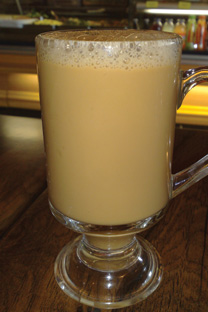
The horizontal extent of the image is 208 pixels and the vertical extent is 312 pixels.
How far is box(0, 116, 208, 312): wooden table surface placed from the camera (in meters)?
0.44

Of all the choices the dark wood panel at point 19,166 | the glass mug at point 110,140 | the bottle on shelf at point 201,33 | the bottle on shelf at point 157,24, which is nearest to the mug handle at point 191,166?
the glass mug at point 110,140

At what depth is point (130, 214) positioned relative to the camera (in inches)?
18.0

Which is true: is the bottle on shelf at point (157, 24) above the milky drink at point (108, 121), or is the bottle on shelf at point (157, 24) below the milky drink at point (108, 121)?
below

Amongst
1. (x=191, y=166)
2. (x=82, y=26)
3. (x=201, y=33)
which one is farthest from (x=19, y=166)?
(x=82, y=26)

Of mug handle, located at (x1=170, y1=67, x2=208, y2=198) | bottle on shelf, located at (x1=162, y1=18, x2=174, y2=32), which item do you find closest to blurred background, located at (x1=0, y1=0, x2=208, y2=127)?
bottle on shelf, located at (x1=162, y1=18, x2=174, y2=32)

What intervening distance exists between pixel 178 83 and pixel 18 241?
34 centimetres

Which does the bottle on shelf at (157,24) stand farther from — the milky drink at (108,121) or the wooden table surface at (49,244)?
the milky drink at (108,121)

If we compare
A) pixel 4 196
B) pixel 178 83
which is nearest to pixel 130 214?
pixel 178 83

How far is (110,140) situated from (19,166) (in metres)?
0.44

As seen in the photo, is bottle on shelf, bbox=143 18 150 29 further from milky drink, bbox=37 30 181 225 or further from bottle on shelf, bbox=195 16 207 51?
milky drink, bbox=37 30 181 225

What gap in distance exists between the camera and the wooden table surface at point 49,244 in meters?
0.44

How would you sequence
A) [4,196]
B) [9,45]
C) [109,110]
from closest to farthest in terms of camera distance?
[109,110] → [4,196] → [9,45]

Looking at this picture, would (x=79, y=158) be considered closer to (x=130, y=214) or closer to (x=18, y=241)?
(x=130, y=214)

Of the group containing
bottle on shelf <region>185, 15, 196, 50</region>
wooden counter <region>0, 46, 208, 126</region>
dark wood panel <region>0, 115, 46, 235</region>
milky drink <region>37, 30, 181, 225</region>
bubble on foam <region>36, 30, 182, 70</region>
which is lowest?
wooden counter <region>0, 46, 208, 126</region>
